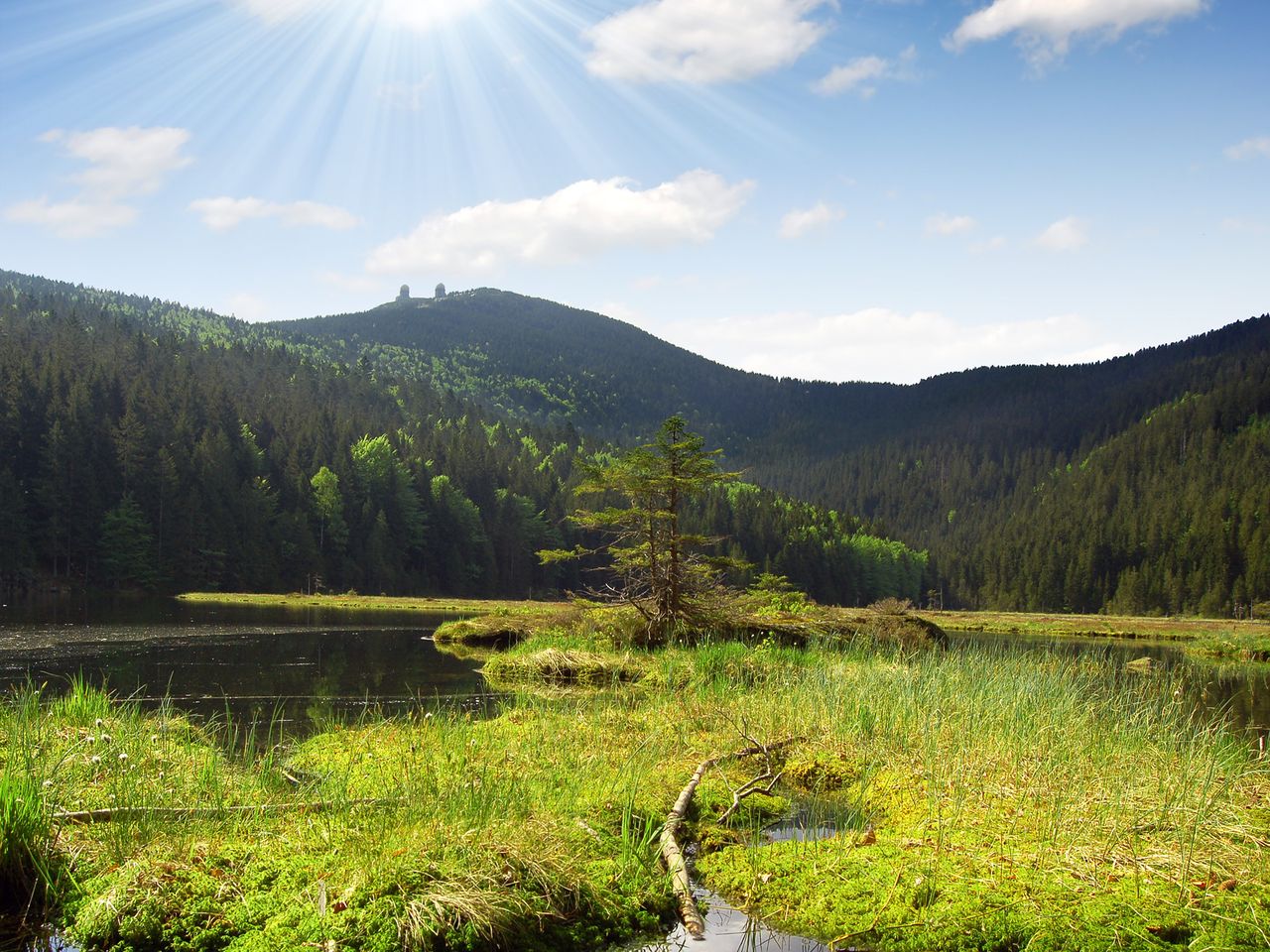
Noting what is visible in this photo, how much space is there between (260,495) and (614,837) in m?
91.0

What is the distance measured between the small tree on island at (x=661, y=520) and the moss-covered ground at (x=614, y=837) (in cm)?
1260

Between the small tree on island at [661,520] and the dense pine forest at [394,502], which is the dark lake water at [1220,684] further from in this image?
the dense pine forest at [394,502]

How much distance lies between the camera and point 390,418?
15475 cm

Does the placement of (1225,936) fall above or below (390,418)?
below

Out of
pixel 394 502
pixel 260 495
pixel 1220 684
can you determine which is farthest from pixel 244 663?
pixel 394 502

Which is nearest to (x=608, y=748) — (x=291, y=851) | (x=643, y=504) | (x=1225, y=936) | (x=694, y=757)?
(x=694, y=757)

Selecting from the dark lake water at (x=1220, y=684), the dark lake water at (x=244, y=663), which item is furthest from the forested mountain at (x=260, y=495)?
the dark lake water at (x=1220, y=684)

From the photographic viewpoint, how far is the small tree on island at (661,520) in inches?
1005

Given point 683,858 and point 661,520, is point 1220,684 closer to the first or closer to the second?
point 661,520

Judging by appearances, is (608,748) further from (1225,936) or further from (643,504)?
(643,504)

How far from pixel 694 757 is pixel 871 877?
16.5ft

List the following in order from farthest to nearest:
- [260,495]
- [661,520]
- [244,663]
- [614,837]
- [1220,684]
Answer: [260,495], [1220,684], [661,520], [244,663], [614,837]

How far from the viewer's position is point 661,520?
2591 cm

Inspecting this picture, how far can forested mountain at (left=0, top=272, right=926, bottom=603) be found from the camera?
79.9m
